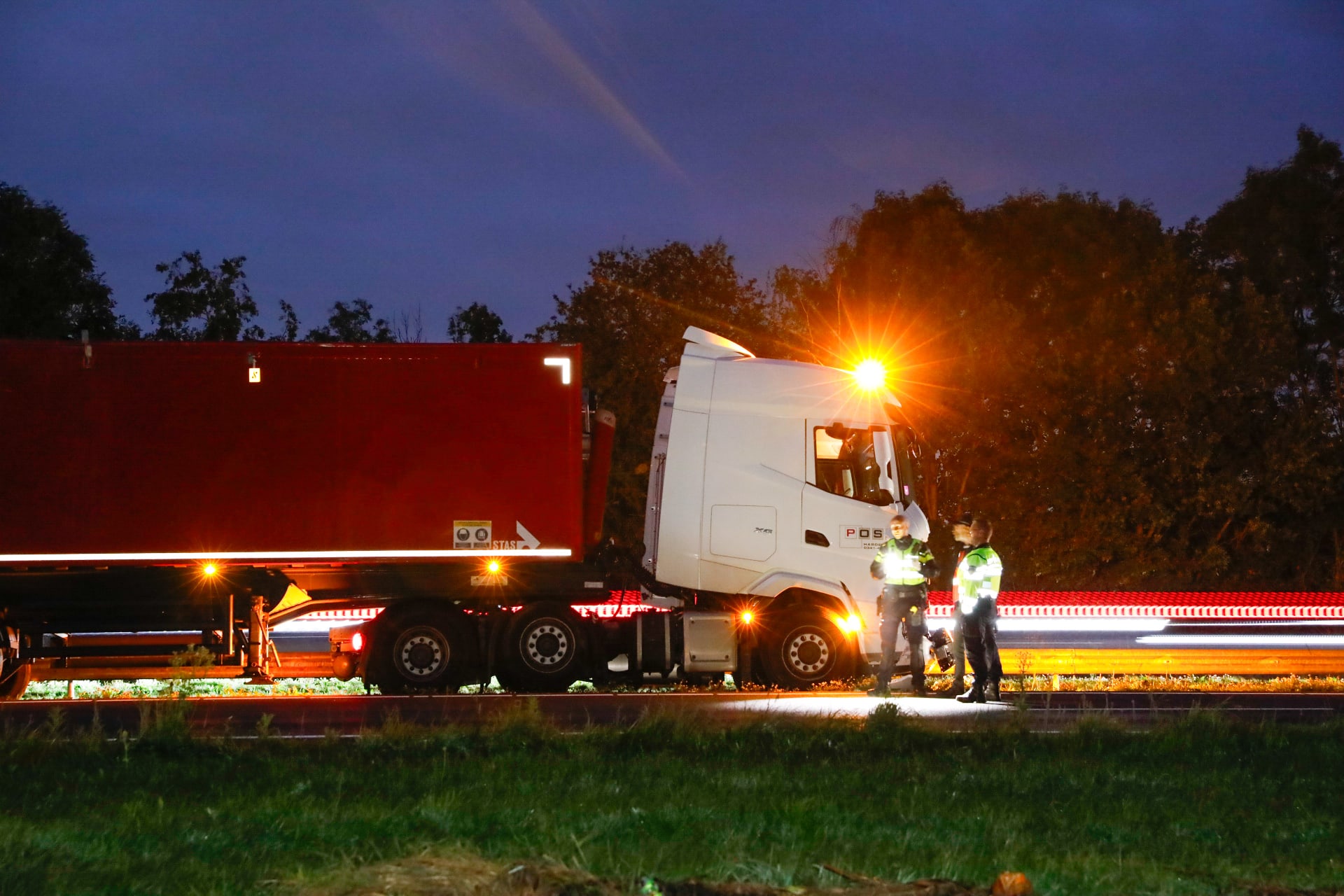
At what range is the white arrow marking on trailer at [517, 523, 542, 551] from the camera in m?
15.3

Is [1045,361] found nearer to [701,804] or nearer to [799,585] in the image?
[799,585]

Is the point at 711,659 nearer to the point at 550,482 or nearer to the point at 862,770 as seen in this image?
the point at 550,482

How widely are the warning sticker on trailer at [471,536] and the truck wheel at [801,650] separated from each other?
3079mm

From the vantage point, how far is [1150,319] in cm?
3481

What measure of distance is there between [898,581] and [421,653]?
16.1ft

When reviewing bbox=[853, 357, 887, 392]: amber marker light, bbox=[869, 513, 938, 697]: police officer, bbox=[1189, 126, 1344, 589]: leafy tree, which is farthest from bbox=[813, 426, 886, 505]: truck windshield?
bbox=[1189, 126, 1344, 589]: leafy tree

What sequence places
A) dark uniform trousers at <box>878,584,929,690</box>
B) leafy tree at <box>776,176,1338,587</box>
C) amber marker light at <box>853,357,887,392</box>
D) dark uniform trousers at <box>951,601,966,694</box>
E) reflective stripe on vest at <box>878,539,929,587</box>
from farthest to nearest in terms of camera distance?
leafy tree at <box>776,176,1338,587</box>, amber marker light at <box>853,357,887,392</box>, reflective stripe on vest at <box>878,539,929,587</box>, dark uniform trousers at <box>878,584,929,690</box>, dark uniform trousers at <box>951,601,966,694</box>

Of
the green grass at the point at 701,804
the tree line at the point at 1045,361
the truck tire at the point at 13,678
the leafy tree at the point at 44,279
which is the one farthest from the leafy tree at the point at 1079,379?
the green grass at the point at 701,804

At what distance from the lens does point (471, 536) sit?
50.0 ft

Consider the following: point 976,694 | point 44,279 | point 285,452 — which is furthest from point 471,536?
point 44,279

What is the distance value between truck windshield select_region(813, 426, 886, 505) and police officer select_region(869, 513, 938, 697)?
67 centimetres

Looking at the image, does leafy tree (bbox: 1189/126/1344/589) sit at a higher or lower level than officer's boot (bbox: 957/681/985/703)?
higher

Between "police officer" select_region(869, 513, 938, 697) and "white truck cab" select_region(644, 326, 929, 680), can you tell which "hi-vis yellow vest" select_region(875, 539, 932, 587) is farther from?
"white truck cab" select_region(644, 326, 929, 680)

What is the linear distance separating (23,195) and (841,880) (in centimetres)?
3852
